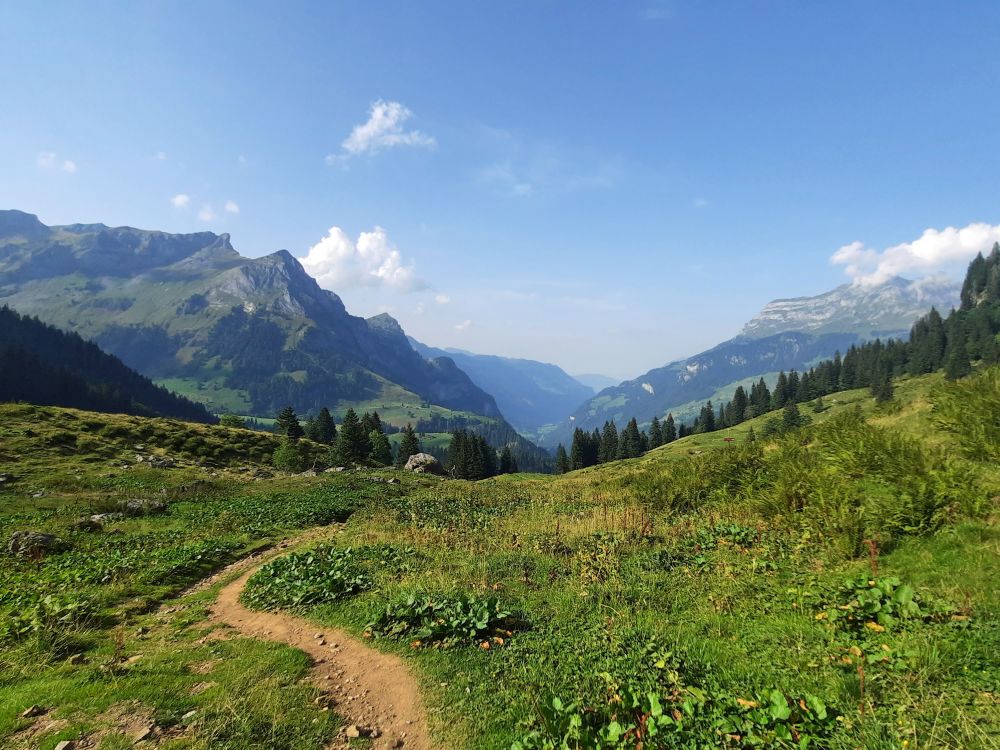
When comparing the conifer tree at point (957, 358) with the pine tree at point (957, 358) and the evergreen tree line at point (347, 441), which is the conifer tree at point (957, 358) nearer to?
the pine tree at point (957, 358)

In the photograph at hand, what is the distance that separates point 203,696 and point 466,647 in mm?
4867

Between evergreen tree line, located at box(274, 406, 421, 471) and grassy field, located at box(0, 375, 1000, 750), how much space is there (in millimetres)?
46624

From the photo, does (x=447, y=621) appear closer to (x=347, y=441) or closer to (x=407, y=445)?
(x=347, y=441)

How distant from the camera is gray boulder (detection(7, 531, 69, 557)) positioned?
1687cm

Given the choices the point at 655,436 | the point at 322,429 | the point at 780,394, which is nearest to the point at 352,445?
the point at 322,429

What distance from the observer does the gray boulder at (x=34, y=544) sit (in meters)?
16.9

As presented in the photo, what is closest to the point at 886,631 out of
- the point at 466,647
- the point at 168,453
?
the point at 466,647

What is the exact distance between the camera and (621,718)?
667 cm

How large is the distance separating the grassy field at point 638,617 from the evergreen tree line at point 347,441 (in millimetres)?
46624

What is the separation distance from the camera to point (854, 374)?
153m

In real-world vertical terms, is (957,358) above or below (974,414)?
above

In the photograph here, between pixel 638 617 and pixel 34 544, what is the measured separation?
22397 millimetres

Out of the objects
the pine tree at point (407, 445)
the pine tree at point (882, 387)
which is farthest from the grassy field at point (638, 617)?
the pine tree at point (882, 387)

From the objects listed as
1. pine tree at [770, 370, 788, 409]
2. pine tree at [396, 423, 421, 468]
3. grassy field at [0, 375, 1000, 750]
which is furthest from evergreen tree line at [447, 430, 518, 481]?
pine tree at [770, 370, 788, 409]
